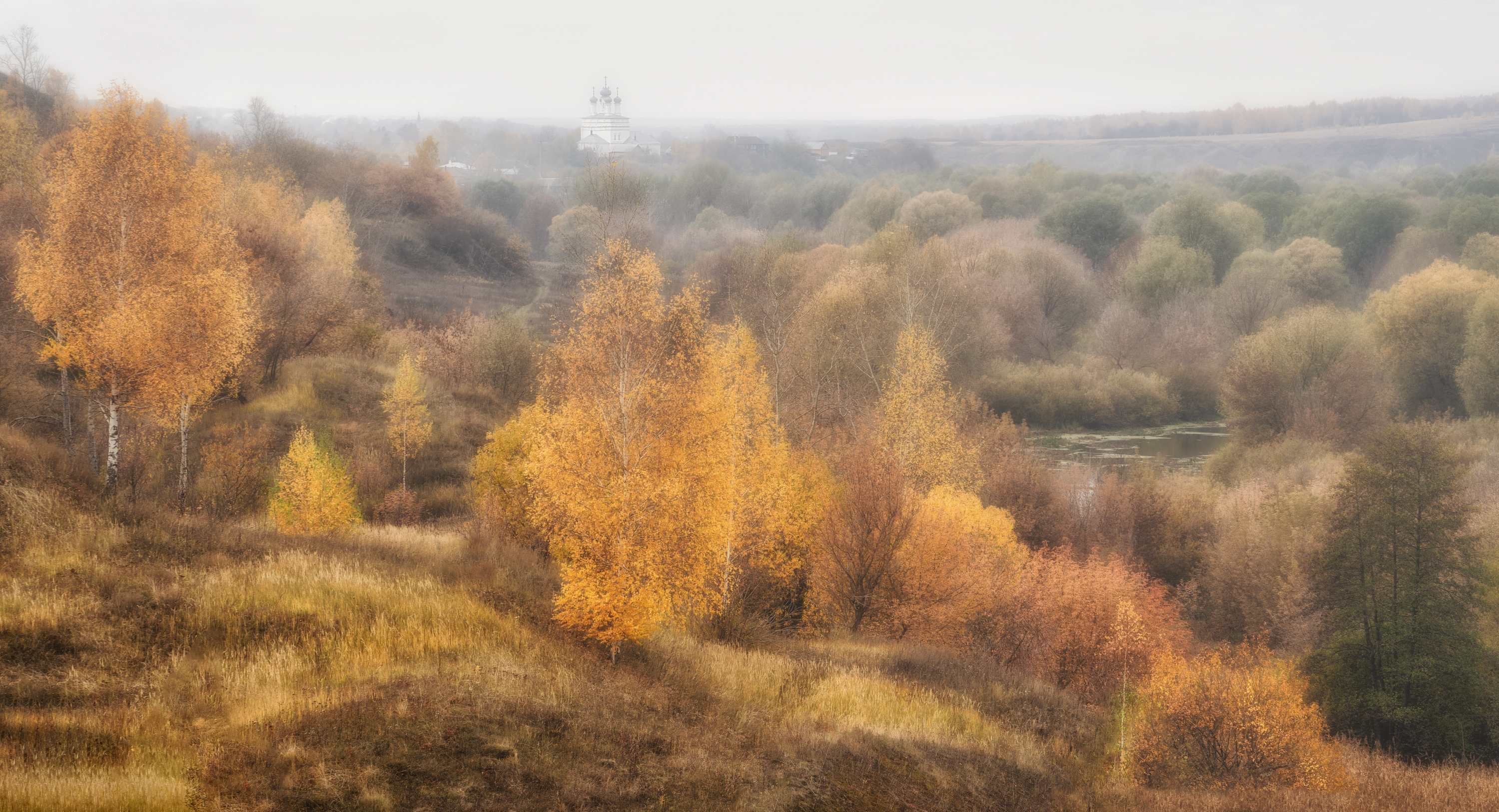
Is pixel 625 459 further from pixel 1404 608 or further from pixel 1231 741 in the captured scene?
pixel 1404 608

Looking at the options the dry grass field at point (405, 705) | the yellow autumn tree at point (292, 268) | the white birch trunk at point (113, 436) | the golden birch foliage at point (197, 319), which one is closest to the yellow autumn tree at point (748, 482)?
the dry grass field at point (405, 705)

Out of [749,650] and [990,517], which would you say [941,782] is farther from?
[990,517]

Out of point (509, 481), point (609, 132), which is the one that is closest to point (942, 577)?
point (509, 481)

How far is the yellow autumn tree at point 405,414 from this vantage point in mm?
35719

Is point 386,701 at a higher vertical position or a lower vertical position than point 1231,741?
higher

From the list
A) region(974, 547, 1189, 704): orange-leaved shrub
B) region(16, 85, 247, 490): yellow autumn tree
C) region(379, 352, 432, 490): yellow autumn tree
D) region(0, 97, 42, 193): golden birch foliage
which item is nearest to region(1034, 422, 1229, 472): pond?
region(974, 547, 1189, 704): orange-leaved shrub

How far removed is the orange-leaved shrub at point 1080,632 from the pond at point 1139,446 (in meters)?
20.2

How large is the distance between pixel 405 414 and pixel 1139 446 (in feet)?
150

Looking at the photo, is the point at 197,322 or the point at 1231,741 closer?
the point at 1231,741

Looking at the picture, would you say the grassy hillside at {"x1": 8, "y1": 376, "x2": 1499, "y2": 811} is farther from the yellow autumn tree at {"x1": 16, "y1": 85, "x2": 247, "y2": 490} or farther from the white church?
the white church

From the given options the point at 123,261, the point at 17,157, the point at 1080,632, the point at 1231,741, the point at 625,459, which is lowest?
the point at 1080,632

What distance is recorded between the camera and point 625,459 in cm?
1627

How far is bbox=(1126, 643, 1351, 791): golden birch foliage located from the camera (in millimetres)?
17891

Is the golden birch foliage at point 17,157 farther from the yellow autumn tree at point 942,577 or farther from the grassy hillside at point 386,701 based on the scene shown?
the yellow autumn tree at point 942,577
